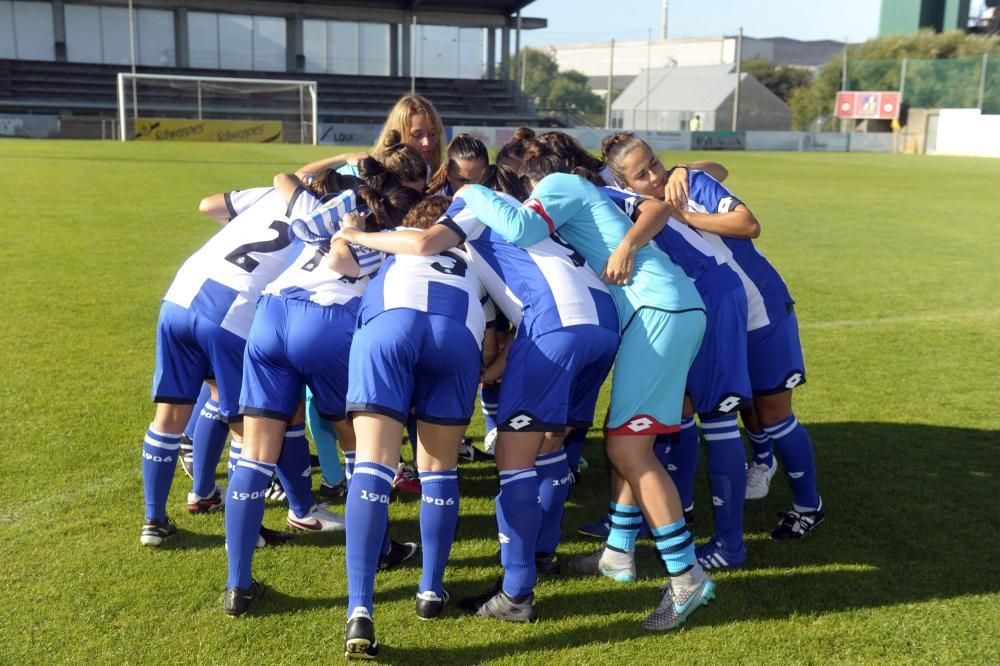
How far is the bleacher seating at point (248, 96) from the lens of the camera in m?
43.9

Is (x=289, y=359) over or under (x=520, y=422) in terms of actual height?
over

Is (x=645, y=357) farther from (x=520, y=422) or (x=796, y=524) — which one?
(x=796, y=524)

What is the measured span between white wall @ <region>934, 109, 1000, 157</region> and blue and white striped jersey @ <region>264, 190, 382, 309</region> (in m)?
49.9

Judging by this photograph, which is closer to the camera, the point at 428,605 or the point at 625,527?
the point at 428,605

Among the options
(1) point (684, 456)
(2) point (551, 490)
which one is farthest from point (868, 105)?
(2) point (551, 490)

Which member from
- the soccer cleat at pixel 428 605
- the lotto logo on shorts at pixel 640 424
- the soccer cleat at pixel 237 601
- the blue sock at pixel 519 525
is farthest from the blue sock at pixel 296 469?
the lotto logo on shorts at pixel 640 424

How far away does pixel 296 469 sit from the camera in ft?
13.7

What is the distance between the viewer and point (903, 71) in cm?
5172

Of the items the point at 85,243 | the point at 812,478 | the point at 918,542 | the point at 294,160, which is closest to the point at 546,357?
the point at 812,478

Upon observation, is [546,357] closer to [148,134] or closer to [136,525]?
[136,525]

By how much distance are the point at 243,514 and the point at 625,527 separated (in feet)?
5.11

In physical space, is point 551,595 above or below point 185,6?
below

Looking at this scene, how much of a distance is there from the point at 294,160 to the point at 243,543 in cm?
2427

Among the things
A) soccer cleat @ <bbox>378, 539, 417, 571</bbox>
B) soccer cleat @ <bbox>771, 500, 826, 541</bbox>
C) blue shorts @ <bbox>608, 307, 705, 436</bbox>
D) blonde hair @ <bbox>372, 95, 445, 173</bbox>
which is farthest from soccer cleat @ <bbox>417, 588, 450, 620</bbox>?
blonde hair @ <bbox>372, 95, 445, 173</bbox>
